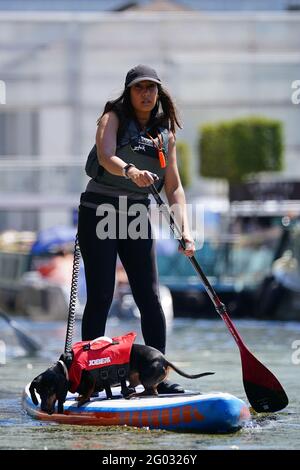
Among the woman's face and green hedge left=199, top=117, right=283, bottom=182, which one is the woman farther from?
green hedge left=199, top=117, right=283, bottom=182

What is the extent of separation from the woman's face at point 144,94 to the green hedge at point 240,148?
104ft

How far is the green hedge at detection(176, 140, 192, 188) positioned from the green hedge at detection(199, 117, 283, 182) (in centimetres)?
41

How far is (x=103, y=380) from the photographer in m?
7.83

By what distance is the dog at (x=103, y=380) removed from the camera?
7.76 metres

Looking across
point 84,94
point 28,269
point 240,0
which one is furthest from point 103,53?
point 28,269

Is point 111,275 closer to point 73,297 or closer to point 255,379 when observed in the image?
point 73,297

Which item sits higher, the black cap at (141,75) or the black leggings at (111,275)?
the black cap at (141,75)

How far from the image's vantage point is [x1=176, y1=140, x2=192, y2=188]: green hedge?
1596 inches

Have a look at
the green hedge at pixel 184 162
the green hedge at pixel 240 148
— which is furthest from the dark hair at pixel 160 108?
the green hedge at pixel 184 162

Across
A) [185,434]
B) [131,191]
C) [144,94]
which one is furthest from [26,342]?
[185,434]

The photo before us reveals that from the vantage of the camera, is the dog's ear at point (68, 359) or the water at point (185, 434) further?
the dog's ear at point (68, 359)

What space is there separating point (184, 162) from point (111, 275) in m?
32.9

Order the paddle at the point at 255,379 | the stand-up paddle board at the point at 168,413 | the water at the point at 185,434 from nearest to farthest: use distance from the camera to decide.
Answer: the water at the point at 185,434 → the stand-up paddle board at the point at 168,413 → the paddle at the point at 255,379

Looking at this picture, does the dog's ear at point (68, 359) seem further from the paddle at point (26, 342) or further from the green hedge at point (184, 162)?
the green hedge at point (184, 162)
